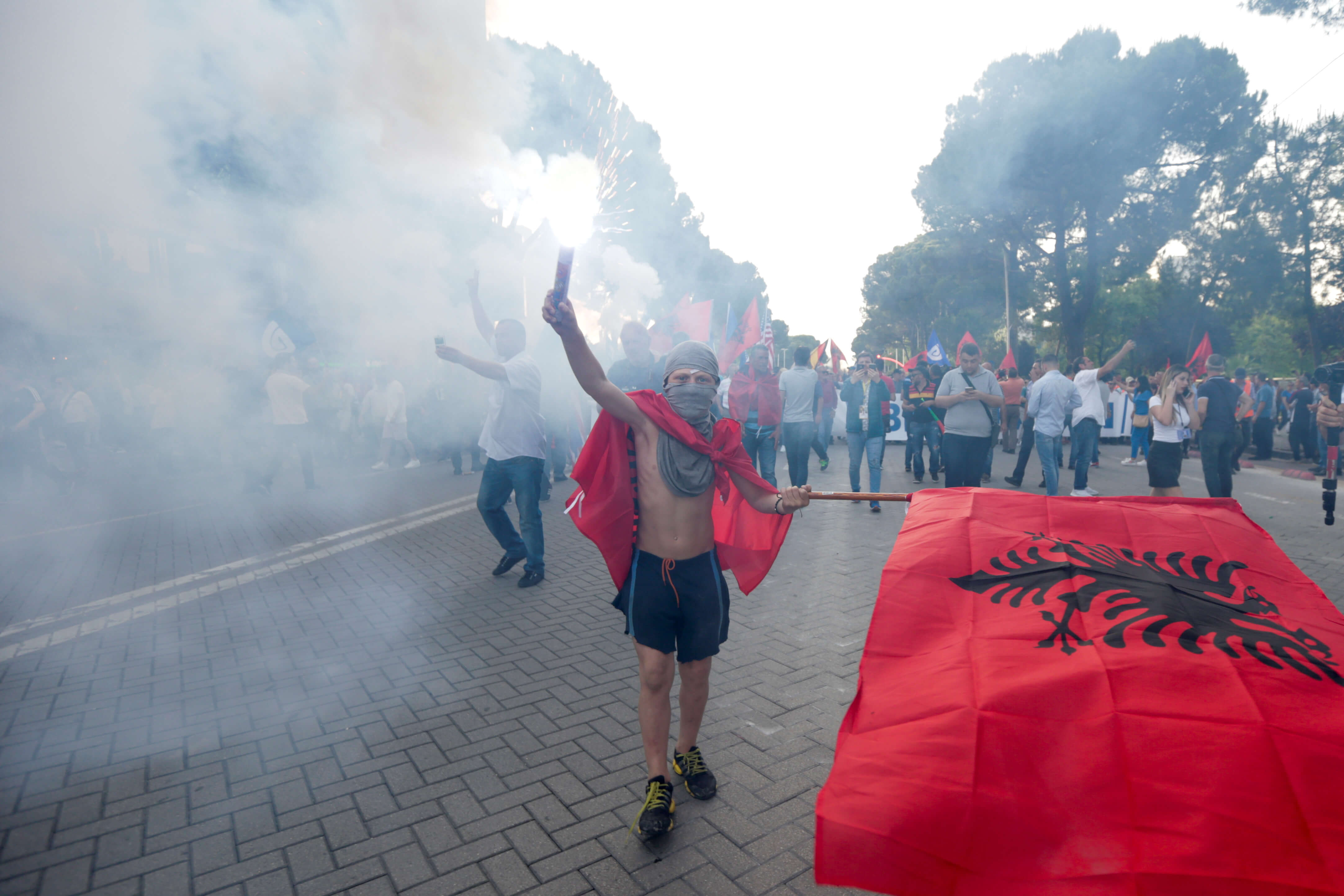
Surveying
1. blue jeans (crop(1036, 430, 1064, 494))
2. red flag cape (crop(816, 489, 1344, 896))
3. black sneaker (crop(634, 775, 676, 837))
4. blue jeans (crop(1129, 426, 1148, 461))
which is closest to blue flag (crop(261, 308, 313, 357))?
black sneaker (crop(634, 775, 676, 837))

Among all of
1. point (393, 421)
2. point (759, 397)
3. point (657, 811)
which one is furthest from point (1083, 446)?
point (393, 421)

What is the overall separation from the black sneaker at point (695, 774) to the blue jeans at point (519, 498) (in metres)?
3.28

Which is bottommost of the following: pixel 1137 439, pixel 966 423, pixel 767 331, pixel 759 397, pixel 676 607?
pixel 1137 439

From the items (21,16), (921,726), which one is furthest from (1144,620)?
(21,16)

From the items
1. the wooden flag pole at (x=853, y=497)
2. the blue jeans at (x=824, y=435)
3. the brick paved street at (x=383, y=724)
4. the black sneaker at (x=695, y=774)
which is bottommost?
the brick paved street at (x=383, y=724)

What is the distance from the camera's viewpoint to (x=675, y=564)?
2.96 meters

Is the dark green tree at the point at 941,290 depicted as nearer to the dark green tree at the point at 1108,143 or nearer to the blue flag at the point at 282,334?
the dark green tree at the point at 1108,143

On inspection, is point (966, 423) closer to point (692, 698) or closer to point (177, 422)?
point (692, 698)

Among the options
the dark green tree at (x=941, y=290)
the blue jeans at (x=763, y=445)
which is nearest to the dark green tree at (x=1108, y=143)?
the dark green tree at (x=941, y=290)

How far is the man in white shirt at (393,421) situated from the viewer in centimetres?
1472

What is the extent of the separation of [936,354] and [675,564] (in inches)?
607

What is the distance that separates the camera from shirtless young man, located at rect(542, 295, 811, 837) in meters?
2.90

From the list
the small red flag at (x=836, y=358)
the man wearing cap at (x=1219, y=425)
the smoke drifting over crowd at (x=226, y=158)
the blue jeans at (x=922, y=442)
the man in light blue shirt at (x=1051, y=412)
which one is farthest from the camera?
the small red flag at (x=836, y=358)

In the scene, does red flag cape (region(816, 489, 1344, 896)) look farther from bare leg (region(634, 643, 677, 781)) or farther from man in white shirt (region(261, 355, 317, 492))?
man in white shirt (region(261, 355, 317, 492))
